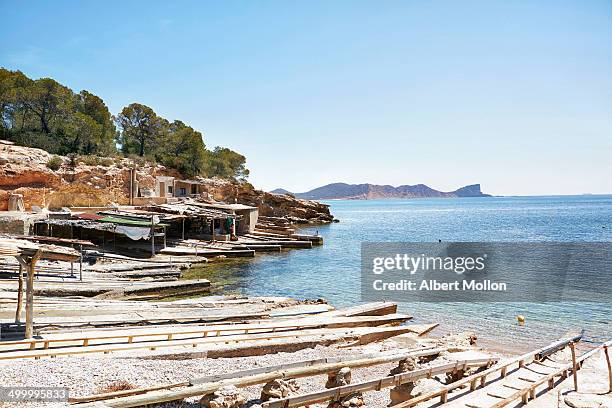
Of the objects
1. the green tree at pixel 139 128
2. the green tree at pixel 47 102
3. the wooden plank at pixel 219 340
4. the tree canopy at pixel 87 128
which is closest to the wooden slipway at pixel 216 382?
the wooden plank at pixel 219 340

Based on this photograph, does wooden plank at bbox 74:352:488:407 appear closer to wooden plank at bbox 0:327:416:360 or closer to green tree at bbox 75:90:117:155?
wooden plank at bbox 0:327:416:360

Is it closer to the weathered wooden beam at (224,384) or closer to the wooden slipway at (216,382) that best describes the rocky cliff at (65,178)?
the wooden slipway at (216,382)

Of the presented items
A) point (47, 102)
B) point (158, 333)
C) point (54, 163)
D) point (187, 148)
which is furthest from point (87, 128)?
point (158, 333)

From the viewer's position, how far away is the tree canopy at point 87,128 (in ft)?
160

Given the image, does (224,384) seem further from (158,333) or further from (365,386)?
(158,333)

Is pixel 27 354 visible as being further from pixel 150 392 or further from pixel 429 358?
pixel 429 358

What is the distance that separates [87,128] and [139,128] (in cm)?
1643

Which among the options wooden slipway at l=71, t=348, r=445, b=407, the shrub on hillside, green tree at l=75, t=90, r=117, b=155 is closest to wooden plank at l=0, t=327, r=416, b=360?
wooden slipway at l=71, t=348, r=445, b=407

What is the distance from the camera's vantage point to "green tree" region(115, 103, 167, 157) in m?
67.3

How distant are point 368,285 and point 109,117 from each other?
49406mm

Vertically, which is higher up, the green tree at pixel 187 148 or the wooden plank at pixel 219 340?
the green tree at pixel 187 148

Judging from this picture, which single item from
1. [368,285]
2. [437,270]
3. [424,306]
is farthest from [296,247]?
[424,306]

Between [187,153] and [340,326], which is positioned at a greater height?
[187,153]

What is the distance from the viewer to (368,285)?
26.8 metres
